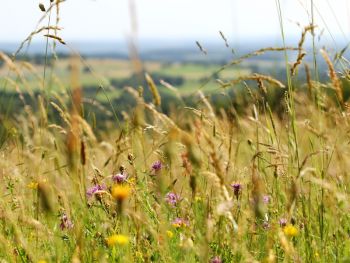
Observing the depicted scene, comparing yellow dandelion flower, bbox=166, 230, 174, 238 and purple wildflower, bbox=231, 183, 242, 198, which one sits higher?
purple wildflower, bbox=231, 183, 242, 198

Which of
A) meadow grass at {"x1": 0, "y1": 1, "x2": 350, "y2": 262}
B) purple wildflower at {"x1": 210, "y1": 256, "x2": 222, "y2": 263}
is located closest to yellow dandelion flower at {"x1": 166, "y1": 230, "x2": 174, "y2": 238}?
meadow grass at {"x1": 0, "y1": 1, "x2": 350, "y2": 262}

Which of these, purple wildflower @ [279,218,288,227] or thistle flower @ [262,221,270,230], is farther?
thistle flower @ [262,221,270,230]

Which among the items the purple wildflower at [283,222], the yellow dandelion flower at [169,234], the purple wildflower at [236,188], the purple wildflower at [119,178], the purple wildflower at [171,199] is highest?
the purple wildflower at [119,178]

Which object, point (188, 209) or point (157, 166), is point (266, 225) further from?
point (157, 166)

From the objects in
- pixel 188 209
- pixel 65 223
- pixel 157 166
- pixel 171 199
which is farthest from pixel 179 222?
pixel 65 223

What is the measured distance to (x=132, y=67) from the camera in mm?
1561

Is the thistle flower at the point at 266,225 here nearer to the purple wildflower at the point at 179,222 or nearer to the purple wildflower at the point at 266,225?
the purple wildflower at the point at 266,225

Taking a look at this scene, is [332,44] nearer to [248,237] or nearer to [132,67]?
[248,237]

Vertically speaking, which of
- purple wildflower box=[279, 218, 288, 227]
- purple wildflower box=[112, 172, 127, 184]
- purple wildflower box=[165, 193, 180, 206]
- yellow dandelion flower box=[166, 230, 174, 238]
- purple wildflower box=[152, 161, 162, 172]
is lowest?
yellow dandelion flower box=[166, 230, 174, 238]

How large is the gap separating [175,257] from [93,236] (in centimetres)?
36

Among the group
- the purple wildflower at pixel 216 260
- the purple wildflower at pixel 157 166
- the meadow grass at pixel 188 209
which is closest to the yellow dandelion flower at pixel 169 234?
the meadow grass at pixel 188 209

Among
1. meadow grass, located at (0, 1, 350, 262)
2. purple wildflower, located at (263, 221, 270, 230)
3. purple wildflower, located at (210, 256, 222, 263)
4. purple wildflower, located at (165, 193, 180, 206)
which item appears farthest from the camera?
purple wildflower, located at (165, 193, 180, 206)

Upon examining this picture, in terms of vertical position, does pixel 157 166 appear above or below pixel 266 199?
above

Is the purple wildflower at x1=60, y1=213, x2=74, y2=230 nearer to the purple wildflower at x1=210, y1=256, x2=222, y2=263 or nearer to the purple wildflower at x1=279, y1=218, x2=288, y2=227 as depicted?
the purple wildflower at x1=210, y1=256, x2=222, y2=263
